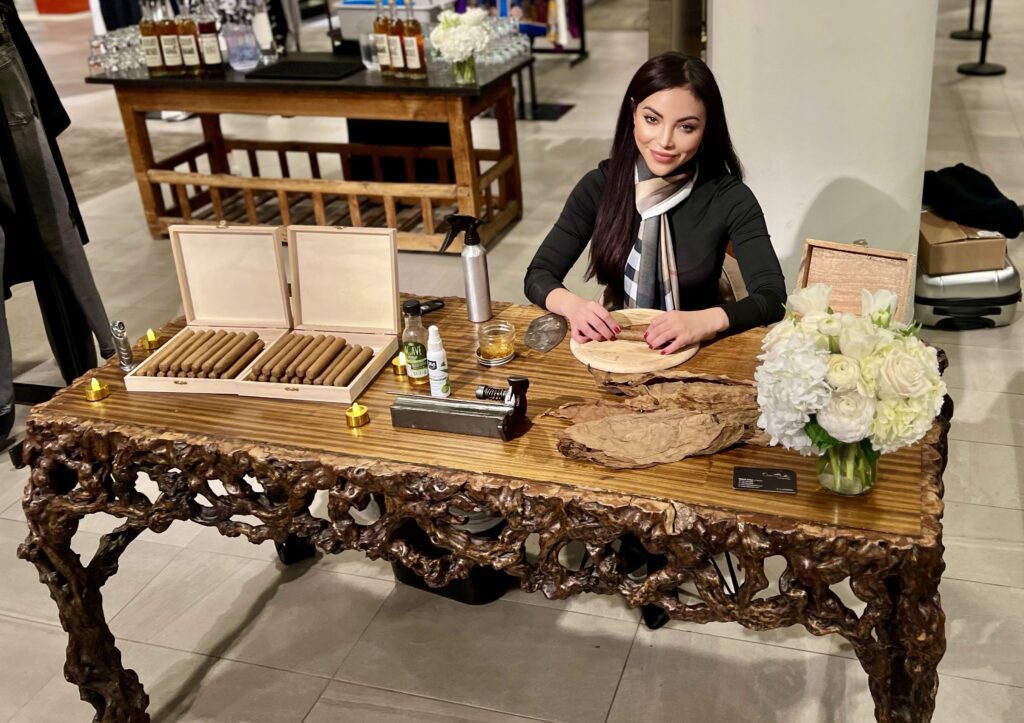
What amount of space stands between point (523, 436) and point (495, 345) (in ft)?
1.19

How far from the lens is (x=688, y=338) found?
87.4 inches

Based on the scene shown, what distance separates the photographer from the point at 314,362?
2.24m

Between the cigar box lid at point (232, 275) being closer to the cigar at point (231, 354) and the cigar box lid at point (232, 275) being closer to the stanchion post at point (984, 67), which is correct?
the cigar at point (231, 354)

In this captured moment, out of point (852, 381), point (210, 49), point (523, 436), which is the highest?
point (210, 49)

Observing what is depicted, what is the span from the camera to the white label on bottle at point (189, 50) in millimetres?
5246

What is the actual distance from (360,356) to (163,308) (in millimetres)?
2948

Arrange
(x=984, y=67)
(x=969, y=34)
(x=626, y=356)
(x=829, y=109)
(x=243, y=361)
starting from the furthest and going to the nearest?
(x=969, y=34), (x=984, y=67), (x=829, y=109), (x=243, y=361), (x=626, y=356)

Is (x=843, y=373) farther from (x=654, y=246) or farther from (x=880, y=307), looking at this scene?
(x=654, y=246)

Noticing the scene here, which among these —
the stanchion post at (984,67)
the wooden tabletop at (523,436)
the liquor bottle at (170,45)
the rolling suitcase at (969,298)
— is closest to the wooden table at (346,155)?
the liquor bottle at (170,45)

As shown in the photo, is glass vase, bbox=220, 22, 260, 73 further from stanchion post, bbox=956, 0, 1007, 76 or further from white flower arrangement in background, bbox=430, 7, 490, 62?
stanchion post, bbox=956, 0, 1007, 76

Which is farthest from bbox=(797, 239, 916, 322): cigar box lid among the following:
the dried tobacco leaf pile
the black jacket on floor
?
the black jacket on floor

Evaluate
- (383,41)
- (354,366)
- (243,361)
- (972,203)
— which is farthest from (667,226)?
(383,41)

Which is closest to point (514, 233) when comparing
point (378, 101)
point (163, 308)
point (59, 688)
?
point (378, 101)

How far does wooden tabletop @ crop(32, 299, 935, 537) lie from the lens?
67.5 inches
